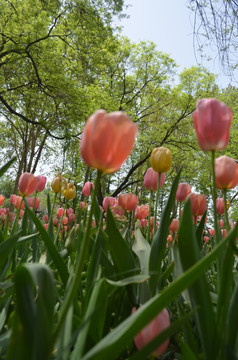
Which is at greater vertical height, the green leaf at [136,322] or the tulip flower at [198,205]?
the tulip flower at [198,205]

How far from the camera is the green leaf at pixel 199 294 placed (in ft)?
1.70

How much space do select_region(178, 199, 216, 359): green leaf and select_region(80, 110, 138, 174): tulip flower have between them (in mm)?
204

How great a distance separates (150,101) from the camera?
15.8 metres

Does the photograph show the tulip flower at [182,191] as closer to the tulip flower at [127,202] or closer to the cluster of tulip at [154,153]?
the cluster of tulip at [154,153]

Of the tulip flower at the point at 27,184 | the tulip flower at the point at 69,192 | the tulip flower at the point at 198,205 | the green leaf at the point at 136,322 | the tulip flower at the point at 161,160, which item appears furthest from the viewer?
the tulip flower at the point at 69,192

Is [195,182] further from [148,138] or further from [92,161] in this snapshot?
[92,161]

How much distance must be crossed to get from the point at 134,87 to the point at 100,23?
6079 millimetres

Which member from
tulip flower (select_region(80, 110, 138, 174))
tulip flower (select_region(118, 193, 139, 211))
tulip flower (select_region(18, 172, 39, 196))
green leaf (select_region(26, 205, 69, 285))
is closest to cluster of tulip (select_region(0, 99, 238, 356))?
tulip flower (select_region(80, 110, 138, 174))

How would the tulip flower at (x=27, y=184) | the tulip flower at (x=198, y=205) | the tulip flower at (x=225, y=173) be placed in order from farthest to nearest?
the tulip flower at (x=27, y=184)
the tulip flower at (x=198, y=205)
the tulip flower at (x=225, y=173)

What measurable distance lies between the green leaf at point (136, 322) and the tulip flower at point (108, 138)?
8.2 inches

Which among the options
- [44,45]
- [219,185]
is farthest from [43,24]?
[219,185]

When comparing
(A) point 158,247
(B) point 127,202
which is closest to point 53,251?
(A) point 158,247

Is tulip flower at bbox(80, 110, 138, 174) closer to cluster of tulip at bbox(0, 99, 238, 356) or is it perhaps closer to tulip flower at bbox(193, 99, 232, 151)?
cluster of tulip at bbox(0, 99, 238, 356)

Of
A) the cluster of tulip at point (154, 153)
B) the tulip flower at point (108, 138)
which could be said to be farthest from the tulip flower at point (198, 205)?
the tulip flower at point (108, 138)
